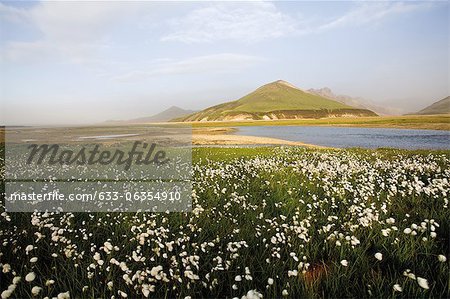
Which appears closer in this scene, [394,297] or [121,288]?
[394,297]

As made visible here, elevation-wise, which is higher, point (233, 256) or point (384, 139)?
point (384, 139)

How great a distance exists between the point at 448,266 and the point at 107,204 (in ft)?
23.8

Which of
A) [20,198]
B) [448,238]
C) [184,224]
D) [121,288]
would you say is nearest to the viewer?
[121,288]

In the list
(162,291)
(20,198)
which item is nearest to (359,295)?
(162,291)

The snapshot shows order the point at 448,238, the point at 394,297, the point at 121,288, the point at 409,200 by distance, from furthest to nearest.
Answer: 1. the point at 409,200
2. the point at 448,238
3. the point at 121,288
4. the point at 394,297

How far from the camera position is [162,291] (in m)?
4.00

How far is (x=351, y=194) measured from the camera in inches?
341

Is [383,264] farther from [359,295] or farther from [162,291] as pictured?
[162,291]

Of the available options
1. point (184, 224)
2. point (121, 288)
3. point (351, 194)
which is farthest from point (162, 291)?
point (351, 194)

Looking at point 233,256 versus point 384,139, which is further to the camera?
point 384,139

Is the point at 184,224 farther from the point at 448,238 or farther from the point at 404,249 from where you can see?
the point at 448,238

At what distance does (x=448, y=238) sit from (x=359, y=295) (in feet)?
9.65

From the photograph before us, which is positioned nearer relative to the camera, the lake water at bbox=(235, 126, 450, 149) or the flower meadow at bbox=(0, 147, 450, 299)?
the flower meadow at bbox=(0, 147, 450, 299)

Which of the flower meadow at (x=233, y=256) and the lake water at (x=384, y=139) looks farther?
the lake water at (x=384, y=139)
